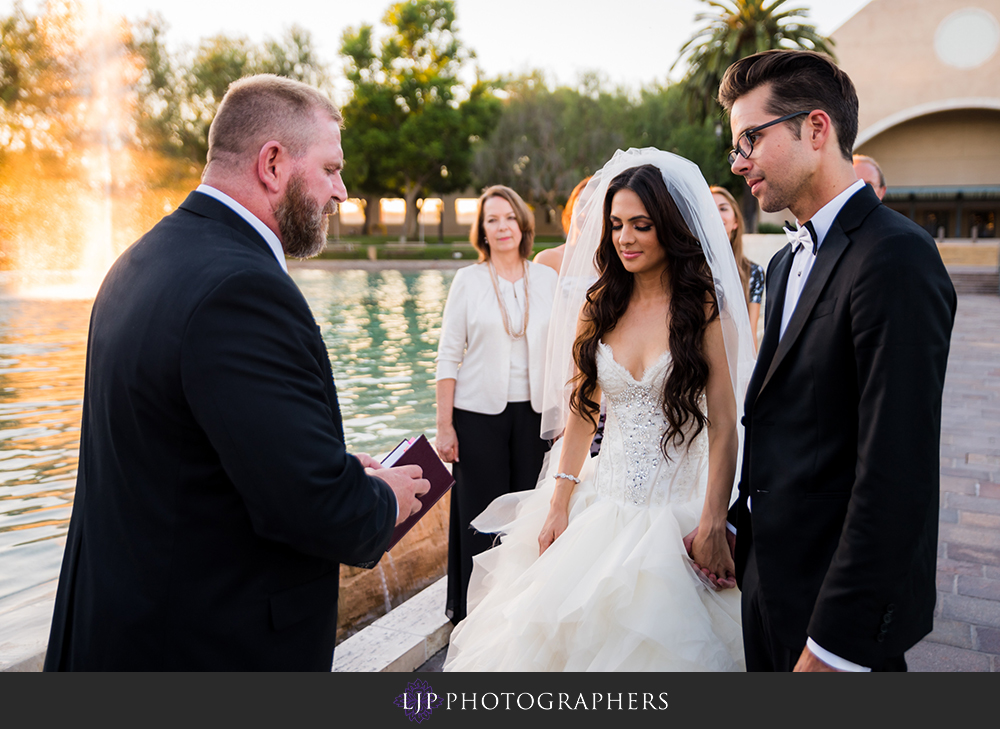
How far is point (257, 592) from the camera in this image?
1.64 metres

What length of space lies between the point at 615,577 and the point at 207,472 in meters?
1.35

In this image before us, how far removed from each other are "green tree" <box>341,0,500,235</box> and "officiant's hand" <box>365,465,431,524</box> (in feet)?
145

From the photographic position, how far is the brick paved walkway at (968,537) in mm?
3254

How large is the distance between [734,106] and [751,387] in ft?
2.47

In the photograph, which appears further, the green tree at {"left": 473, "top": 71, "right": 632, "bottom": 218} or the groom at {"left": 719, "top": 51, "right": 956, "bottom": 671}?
the green tree at {"left": 473, "top": 71, "right": 632, "bottom": 218}

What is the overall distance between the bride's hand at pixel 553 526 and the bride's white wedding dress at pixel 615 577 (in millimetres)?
41

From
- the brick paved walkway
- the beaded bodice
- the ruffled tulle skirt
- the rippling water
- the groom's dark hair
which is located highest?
the groom's dark hair

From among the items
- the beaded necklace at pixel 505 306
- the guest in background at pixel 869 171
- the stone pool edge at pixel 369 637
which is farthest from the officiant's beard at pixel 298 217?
the guest in background at pixel 869 171

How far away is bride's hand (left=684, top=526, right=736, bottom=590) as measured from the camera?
7.85 ft

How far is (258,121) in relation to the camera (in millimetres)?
1724

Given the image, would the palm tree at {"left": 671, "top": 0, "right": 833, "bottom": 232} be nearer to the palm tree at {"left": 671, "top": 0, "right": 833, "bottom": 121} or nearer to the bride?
the palm tree at {"left": 671, "top": 0, "right": 833, "bottom": 121}

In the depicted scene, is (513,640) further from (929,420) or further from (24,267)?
(24,267)
